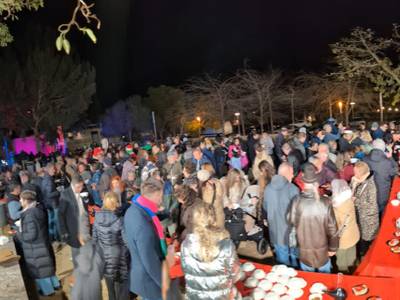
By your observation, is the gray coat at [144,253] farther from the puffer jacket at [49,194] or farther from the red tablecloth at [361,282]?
the puffer jacket at [49,194]

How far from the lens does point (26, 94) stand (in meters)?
30.2

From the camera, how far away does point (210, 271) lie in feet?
9.12

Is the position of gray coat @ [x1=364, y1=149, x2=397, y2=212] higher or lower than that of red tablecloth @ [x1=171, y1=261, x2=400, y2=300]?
higher

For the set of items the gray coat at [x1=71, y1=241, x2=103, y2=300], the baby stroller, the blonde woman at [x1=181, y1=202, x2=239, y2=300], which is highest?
the blonde woman at [x1=181, y1=202, x2=239, y2=300]

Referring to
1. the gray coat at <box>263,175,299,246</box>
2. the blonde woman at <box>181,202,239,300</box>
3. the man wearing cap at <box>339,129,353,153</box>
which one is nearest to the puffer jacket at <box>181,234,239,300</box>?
the blonde woman at <box>181,202,239,300</box>

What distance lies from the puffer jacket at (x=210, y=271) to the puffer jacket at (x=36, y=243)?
2.91 meters

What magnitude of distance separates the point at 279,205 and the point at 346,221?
809 mm

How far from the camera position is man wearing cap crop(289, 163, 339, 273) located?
401 centimetres

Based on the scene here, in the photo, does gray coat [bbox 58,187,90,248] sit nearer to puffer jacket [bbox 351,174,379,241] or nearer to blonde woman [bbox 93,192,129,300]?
blonde woman [bbox 93,192,129,300]

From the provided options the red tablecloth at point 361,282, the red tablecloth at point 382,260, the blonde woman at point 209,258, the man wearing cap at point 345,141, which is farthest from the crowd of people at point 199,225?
the man wearing cap at point 345,141

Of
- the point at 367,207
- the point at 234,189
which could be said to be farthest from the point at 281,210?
the point at 234,189

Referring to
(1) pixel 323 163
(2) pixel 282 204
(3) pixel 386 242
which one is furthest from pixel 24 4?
(3) pixel 386 242

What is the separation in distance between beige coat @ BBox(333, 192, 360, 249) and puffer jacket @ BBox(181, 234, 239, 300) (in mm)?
2127

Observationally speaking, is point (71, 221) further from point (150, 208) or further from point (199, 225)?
point (199, 225)
